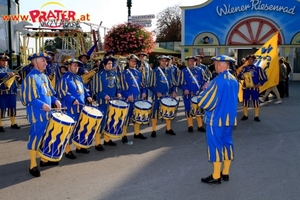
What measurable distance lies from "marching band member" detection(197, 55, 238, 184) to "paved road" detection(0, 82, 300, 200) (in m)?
0.52

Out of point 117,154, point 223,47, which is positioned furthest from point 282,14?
point 117,154

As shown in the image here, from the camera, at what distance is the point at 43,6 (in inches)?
785

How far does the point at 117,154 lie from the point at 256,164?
259 cm

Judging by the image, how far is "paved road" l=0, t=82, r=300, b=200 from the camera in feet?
15.1

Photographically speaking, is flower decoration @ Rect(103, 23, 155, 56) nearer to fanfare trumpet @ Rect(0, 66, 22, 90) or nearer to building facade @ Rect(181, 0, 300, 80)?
fanfare trumpet @ Rect(0, 66, 22, 90)

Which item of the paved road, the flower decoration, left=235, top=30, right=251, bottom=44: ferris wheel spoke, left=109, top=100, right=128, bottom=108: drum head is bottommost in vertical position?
the paved road

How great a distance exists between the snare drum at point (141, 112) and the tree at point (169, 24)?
41.9 m

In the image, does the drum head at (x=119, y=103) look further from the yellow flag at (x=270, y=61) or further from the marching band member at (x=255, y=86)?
the yellow flag at (x=270, y=61)

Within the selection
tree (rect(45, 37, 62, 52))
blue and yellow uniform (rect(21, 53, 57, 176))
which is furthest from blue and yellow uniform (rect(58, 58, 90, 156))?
tree (rect(45, 37, 62, 52))

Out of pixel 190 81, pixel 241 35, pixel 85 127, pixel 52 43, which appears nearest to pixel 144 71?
pixel 190 81

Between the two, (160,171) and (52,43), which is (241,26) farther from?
(52,43)

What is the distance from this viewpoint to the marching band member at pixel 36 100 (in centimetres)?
504

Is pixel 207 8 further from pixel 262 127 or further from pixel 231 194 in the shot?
pixel 231 194

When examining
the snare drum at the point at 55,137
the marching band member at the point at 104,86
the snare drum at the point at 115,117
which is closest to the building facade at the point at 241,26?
the marching band member at the point at 104,86
